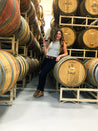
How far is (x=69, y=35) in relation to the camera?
11.4 feet

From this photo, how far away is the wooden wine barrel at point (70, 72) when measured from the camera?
277 centimetres

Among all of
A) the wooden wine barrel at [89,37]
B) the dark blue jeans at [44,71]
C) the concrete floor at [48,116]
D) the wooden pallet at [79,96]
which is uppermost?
the wooden wine barrel at [89,37]

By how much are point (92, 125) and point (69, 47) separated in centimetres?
225

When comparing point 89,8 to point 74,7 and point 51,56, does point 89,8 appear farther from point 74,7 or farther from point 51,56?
point 51,56

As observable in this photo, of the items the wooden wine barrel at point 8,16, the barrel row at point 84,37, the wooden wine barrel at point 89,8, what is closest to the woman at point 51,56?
the barrel row at point 84,37

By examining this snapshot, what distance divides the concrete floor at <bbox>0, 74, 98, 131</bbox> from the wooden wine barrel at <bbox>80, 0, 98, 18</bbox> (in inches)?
94.0

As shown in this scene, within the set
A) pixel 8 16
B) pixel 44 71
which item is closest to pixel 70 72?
pixel 44 71

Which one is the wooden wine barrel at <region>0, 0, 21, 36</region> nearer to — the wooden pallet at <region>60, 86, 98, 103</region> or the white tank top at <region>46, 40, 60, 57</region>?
the white tank top at <region>46, 40, 60, 57</region>

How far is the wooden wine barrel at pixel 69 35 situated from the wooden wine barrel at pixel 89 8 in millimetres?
603

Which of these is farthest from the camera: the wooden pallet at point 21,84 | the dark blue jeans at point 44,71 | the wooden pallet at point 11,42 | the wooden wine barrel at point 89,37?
the wooden pallet at point 21,84

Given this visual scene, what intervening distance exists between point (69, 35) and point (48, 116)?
7.34 ft

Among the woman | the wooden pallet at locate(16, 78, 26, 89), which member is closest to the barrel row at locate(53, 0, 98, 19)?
the woman

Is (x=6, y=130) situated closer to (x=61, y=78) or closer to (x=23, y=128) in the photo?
(x=23, y=128)

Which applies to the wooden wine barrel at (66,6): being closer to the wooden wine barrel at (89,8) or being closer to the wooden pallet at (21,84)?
the wooden wine barrel at (89,8)
